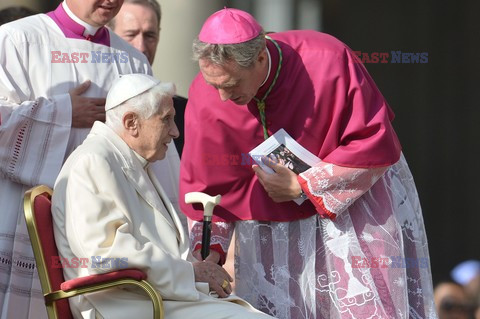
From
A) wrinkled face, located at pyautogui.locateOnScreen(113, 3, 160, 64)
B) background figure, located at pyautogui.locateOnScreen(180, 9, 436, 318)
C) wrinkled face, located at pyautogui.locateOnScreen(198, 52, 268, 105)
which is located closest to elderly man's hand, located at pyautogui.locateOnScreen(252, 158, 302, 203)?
background figure, located at pyautogui.locateOnScreen(180, 9, 436, 318)

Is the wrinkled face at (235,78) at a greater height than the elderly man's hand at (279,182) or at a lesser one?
greater

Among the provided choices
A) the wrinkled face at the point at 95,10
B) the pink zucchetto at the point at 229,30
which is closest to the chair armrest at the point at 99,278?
the pink zucchetto at the point at 229,30

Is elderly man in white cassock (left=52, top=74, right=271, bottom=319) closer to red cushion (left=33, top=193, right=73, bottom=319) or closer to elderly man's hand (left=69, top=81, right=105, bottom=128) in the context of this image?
red cushion (left=33, top=193, right=73, bottom=319)

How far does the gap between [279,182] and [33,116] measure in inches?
47.0

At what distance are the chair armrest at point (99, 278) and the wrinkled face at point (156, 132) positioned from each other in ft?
1.97

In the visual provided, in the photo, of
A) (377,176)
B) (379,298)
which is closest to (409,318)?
(379,298)

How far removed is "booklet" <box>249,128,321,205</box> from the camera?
545cm

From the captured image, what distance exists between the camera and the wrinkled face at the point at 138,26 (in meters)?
6.96

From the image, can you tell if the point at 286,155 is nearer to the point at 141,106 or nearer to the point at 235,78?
the point at 235,78

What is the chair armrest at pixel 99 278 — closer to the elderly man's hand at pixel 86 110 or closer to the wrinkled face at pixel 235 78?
the wrinkled face at pixel 235 78

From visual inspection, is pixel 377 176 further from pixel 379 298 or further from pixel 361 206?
pixel 379 298

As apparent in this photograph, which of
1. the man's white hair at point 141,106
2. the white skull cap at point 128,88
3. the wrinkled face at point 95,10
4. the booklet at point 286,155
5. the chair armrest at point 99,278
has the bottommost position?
the chair armrest at point 99,278

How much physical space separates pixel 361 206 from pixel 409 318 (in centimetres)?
54

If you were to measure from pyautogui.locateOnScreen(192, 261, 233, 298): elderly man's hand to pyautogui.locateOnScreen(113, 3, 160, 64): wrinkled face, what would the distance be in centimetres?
187
